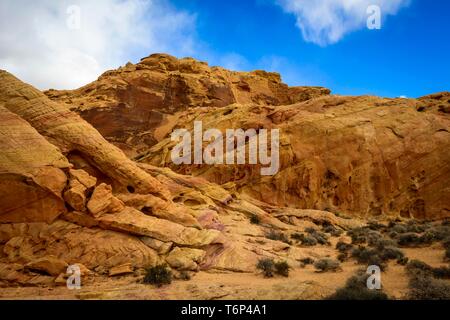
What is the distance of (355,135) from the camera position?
26.1 m

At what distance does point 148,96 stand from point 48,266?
3381cm

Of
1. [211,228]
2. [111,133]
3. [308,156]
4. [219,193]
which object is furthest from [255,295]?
[111,133]

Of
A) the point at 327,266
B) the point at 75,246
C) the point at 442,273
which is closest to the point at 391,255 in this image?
the point at 442,273

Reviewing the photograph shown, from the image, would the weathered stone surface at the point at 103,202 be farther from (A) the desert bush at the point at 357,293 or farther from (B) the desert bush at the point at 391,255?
(B) the desert bush at the point at 391,255

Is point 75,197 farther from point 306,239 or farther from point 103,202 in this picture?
point 306,239

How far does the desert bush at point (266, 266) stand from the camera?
34.5 feet

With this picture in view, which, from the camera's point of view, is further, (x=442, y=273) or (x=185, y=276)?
(x=185, y=276)

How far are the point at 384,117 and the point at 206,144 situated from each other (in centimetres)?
1422

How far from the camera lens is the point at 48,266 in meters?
9.98

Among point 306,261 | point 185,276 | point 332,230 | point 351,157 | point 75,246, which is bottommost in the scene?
point 185,276

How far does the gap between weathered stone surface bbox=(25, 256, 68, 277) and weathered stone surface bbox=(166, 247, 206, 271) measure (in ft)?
9.91

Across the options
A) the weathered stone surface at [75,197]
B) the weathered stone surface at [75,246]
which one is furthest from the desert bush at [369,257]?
the weathered stone surface at [75,197]

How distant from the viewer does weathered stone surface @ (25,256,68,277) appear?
32.6 feet
